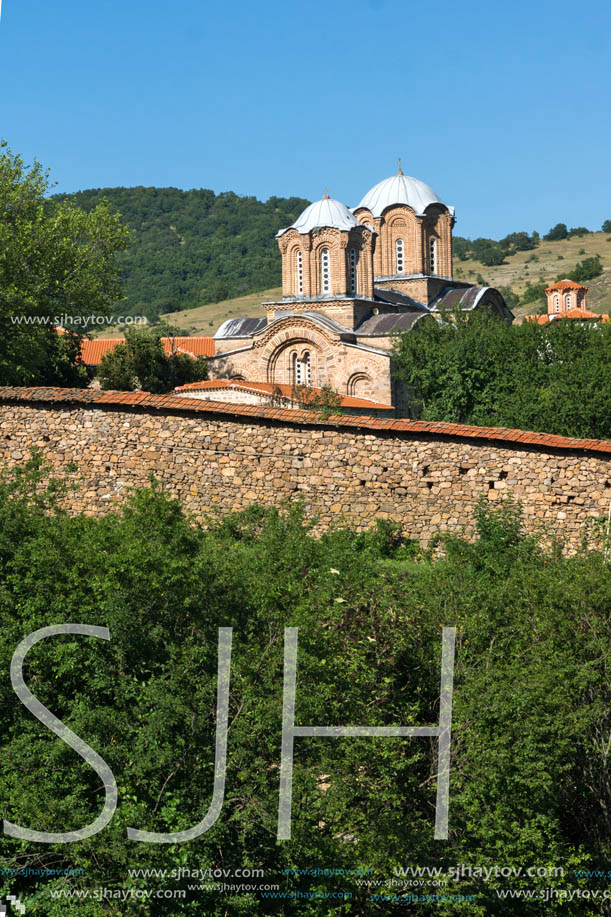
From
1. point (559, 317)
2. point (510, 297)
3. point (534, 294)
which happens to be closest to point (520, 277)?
point (510, 297)

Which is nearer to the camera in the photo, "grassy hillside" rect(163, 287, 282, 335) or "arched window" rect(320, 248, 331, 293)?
"arched window" rect(320, 248, 331, 293)

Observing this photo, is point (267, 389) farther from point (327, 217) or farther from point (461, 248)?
point (461, 248)

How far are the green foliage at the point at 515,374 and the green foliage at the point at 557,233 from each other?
78901 millimetres

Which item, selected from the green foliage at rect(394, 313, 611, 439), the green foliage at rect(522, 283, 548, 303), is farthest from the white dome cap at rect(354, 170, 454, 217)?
the green foliage at rect(522, 283, 548, 303)

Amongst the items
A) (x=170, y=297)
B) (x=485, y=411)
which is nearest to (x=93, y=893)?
(x=485, y=411)

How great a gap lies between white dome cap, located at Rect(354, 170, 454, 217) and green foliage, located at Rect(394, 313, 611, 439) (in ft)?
45.1

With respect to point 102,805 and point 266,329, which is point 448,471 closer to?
point 102,805

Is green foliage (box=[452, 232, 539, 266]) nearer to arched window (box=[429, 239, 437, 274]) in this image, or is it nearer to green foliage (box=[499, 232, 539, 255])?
green foliage (box=[499, 232, 539, 255])

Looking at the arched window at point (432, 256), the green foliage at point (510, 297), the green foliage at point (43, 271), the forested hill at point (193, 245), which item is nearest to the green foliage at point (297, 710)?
the green foliage at point (43, 271)

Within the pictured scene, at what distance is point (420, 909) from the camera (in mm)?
8844

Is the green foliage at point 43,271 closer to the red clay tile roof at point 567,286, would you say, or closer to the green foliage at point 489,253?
the red clay tile roof at point 567,286

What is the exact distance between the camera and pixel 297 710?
28.5ft

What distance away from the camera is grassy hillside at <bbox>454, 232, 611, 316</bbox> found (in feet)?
272

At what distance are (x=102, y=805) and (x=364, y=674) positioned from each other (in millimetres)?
2602
